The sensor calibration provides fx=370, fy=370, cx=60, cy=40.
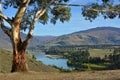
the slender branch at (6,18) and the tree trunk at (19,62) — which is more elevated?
the slender branch at (6,18)

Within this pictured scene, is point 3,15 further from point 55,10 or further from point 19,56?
point 55,10

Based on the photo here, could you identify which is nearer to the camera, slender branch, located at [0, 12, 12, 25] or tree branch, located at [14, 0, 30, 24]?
slender branch, located at [0, 12, 12, 25]

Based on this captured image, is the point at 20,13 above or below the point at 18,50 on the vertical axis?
above

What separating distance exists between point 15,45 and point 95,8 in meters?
7.48

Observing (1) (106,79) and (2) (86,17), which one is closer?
(1) (106,79)

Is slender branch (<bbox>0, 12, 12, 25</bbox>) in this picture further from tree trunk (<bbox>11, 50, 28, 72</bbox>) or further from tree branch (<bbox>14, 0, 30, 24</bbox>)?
tree trunk (<bbox>11, 50, 28, 72</bbox>)

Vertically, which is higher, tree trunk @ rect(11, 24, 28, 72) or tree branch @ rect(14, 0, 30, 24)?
tree branch @ rect(14, 0, 30, 24)

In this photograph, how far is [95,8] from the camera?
2942 centimetres

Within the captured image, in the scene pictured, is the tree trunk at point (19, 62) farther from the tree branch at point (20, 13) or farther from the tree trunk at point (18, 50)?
the tree branch at point (20, 13)

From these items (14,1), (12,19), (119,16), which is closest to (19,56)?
(12,19)

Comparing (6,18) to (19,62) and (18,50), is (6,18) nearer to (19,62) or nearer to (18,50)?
(18,50)

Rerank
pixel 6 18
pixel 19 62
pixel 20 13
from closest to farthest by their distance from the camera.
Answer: pixel 6 18 → pixel 20 13 → pixel 19 62

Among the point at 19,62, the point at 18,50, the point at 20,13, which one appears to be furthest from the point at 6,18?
the point at 19,62

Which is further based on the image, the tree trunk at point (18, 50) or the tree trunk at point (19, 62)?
the tree trunk at point (19, 62)
